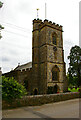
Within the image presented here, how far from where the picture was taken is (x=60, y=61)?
23516 millimetres

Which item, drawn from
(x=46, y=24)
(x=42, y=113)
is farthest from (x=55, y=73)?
(x=42, y=113)

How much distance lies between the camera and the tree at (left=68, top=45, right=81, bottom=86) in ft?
87.9

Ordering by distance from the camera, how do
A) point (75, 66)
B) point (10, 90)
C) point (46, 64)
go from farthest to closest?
point (75, 66), point (46, 64), point (10, 90)

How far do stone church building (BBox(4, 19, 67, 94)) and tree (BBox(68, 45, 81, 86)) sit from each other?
15.0 ft

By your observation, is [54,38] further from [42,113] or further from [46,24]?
[42,113]

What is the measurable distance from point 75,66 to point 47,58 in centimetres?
968

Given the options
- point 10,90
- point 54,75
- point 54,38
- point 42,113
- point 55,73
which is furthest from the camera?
point 54,38

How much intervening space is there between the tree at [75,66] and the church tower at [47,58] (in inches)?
183

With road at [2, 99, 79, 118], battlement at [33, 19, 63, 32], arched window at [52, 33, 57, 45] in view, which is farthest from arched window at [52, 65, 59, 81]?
road at [2, 99, 79, 118]

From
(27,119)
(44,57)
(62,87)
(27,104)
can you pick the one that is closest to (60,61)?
(44,57)

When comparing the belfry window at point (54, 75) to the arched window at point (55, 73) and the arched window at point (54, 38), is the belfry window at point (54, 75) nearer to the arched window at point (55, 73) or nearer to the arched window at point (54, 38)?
the arched window at point (55, 73)

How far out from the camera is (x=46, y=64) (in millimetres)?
20906

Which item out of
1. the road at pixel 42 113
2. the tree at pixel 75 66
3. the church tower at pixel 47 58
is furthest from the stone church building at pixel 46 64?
the road at pixel 42 113

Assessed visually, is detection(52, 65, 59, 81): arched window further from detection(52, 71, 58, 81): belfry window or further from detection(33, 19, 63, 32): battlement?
detection(33, 19, 63, 32): battlement
